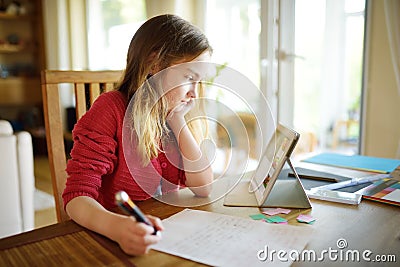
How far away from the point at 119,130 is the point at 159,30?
247 mm

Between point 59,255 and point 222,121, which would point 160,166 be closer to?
point 222,121

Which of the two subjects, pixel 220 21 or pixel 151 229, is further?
pixel 220 21

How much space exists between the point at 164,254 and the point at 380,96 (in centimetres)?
179

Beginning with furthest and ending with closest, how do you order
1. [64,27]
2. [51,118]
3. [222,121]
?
[64,27] → [222,121] → [51,118]

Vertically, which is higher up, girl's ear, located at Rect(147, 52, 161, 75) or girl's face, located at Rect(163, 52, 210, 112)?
girl's ear, located at Rect(147, 52, 161, 75)

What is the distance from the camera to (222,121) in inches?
44.9

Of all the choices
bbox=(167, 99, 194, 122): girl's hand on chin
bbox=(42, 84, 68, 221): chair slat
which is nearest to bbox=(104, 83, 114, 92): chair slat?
bbox=(42, 84, 68, 221): chair slat

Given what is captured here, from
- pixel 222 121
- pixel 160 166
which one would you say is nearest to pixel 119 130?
pixel 160 166

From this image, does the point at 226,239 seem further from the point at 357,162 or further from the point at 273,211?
the point at 357,162

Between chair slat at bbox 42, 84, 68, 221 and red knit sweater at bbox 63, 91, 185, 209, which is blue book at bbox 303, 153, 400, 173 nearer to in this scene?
red knit sweater at bbox 63, 91, 185, 209

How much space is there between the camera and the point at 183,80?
881mm

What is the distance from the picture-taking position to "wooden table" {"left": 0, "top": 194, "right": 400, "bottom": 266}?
1.84 ft

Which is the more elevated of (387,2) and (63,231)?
(387,2)

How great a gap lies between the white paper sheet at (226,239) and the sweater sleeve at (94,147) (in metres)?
0.18
